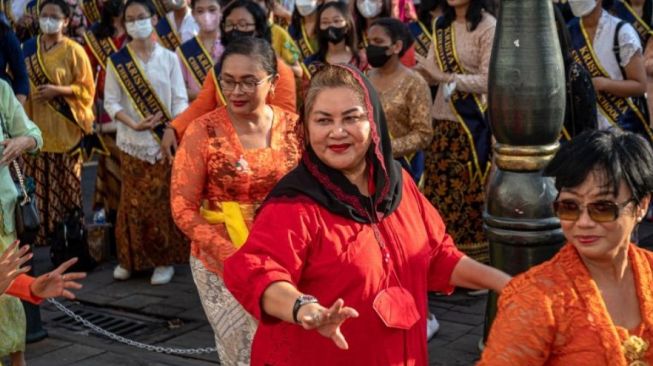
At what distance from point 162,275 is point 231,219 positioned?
3.50 m

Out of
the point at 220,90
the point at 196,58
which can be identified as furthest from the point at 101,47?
the point at 220,90

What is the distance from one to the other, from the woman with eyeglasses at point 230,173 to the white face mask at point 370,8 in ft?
→ 13.7

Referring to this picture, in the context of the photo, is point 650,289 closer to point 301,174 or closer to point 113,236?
point 301,174

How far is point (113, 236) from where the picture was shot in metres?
8.73

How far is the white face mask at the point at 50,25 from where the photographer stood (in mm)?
8273

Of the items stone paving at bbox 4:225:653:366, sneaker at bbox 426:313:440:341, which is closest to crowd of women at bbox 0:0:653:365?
stone paving at bbox 4:225:653:366

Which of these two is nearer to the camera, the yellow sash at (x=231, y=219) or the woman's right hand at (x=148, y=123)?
the yellow sash at (x=231, y=219)

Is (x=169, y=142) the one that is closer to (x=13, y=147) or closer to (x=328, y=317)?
(x=13, y=147)

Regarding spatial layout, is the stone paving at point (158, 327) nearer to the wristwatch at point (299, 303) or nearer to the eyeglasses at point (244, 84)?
the eyeglasses at point (244, 84)

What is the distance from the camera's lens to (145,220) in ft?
25.8

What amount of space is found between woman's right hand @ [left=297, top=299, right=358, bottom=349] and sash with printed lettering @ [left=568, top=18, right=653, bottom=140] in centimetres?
426

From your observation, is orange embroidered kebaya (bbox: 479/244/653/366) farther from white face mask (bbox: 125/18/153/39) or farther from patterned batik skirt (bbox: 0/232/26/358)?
white face mask (bbox: 125/18/153/39)

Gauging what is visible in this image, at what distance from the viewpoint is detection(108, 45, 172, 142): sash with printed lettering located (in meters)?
7.70

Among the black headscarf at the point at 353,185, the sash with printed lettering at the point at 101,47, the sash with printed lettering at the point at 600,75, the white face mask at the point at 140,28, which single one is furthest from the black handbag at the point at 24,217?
the sash with printed lettering at the point at 600,75
